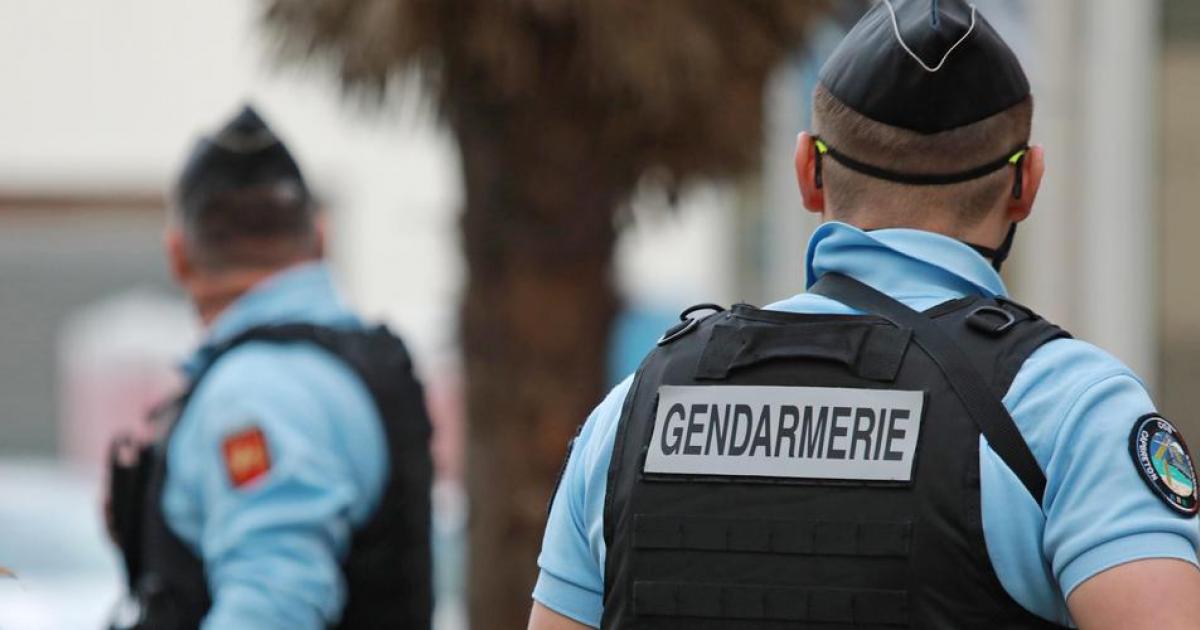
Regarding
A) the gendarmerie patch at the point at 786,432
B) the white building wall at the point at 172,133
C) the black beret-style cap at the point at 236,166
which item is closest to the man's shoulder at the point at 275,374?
the black beret-style cap at the point at 236,166

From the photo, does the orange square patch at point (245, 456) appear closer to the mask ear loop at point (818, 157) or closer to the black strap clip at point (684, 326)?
the black strap clip at point (684, 326)

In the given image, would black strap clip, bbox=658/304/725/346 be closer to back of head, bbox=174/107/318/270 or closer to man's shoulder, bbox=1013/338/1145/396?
man's shoulder, bbox=1013/338/1145/396

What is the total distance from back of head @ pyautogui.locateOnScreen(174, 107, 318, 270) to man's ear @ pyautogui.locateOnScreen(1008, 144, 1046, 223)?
169 centimetres

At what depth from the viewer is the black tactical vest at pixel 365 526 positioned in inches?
119

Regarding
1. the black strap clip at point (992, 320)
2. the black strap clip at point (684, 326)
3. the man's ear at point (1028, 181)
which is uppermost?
the man's ear at point (1028, 181)

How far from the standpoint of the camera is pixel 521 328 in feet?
15.5

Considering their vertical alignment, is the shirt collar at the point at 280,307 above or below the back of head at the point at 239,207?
below

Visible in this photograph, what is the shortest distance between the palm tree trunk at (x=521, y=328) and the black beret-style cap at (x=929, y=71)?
275cm

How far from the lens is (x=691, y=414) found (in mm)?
1901

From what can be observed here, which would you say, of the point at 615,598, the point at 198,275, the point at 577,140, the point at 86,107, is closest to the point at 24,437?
the point at 86,107

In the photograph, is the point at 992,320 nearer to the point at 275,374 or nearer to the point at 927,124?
the point at 927,124

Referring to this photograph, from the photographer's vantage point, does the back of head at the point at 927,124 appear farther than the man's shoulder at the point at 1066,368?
Yes

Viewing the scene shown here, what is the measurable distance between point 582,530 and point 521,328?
2744mm

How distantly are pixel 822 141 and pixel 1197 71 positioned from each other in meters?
3.66
